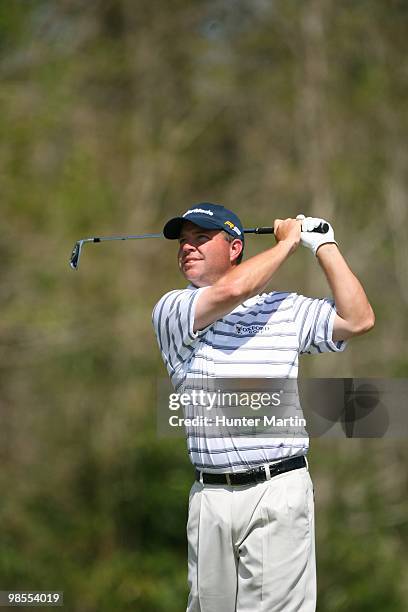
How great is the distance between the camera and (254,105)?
1280 centimetres

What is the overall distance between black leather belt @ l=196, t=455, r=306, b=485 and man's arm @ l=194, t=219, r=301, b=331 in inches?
18.2

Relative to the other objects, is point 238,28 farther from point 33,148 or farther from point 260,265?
point 260,265

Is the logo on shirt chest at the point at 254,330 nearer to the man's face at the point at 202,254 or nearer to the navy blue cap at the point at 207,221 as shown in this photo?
the man's face at the point at 202,254

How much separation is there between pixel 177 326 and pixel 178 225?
0.39 metres

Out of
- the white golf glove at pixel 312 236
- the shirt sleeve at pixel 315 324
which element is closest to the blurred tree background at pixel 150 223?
the shirt sleeve at pixel 315 324

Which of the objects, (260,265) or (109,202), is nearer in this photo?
(260,265)

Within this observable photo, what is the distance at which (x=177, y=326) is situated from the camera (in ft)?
10.8

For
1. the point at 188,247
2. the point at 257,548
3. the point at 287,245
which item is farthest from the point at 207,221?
the point at 257,548

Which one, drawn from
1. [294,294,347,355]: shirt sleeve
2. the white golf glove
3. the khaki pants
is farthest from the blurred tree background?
the white golf glove

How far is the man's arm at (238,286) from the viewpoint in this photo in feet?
10.3

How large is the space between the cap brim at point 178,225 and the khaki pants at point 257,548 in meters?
0.83

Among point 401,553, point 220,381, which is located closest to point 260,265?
point 220,381

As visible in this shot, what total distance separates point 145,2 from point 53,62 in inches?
67.7

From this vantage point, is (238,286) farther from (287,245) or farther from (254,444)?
(254,444)
